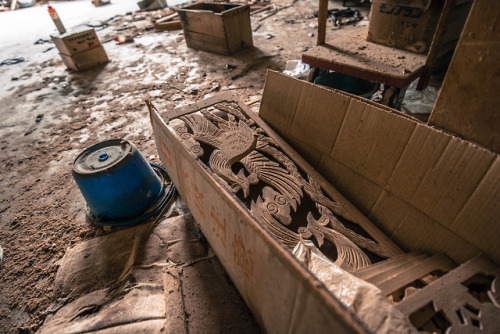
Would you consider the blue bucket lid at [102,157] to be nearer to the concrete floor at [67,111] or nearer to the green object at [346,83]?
the concrete floor at [67,111]

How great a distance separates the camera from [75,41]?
15.3ft

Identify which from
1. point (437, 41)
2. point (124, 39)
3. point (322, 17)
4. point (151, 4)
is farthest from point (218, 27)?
point (151, 4)

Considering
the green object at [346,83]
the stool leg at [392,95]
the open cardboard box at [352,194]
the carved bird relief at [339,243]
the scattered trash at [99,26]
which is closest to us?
the open cardboard box at [352,194]

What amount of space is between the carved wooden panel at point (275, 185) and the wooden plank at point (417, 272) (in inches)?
7.2

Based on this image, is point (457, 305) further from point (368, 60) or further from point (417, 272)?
point (368, 60)

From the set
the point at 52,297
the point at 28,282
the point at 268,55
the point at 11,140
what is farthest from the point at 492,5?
the point at 11,140

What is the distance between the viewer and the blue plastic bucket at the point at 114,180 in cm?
186

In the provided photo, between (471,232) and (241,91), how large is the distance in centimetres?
316

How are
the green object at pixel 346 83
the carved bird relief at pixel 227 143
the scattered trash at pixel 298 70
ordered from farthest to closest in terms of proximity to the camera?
1. the scattered trash at pixel 298 70
2. the green object at pixel 346 83
3. the carved bird relief at pixel 227 143

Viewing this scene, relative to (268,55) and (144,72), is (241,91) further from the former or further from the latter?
(144,72)

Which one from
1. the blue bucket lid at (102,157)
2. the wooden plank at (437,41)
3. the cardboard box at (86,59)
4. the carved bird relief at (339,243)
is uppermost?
the wooden plank at (437,41)

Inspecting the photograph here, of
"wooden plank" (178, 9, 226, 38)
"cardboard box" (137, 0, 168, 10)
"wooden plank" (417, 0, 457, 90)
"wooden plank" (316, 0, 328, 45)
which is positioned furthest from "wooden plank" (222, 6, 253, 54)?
"cardboard box" (137, 0, 168, 10)

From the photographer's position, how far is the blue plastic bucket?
73.3 inches

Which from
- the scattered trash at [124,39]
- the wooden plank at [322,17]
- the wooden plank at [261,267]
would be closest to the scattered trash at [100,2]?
the scattered trash at [124,39]
